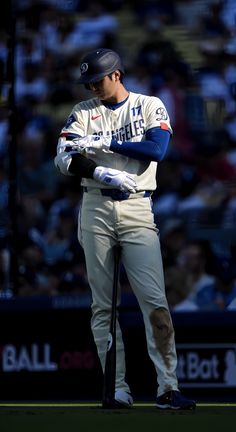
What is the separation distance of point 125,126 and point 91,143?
0.25 metres

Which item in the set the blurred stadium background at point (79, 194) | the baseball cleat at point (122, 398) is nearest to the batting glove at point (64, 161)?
the baseball cleat at point (122, 398)

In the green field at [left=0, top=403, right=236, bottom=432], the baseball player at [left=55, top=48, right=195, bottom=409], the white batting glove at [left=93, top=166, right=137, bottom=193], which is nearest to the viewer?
the green field at [left=0, top=403, right=236, bottom=432]

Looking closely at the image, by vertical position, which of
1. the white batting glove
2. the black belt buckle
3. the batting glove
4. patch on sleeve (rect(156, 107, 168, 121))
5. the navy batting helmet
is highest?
the navy batting helmet

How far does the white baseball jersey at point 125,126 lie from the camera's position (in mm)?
5105

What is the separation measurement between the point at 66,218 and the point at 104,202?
8.09 feet

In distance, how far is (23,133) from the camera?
25.3 feet

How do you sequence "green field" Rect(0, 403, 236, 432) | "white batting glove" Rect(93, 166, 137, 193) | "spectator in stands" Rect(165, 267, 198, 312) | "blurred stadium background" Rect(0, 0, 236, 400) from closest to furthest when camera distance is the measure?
1. "green field" Rect(0, 403, 236, 432)
2. "white batting glove" Rect(93, 166, 137, 193)
3. "blurred stadium background" Rect(0, 0, 236, 400)
4. "spectator in stands" Rect(165, 267, 198, 312)

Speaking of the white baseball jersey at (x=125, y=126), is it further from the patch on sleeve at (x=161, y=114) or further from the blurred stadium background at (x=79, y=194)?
the blurred stadium background at (x=79, y=194)

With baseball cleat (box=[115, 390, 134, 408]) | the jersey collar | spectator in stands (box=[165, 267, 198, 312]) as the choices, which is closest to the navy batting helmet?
the jersey collar

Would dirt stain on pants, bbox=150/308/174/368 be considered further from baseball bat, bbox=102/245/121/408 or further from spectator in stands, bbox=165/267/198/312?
spectator in stands, bbox=165/267/198/312

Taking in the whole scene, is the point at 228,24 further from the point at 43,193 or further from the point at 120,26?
the point at 43,193

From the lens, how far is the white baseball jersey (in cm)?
511

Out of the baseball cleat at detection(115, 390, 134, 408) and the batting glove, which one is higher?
the batting glove

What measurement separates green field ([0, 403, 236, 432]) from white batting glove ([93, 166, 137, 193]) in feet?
3.54
